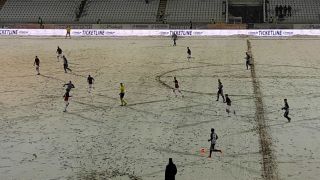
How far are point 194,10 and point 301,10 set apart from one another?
41.9 feet

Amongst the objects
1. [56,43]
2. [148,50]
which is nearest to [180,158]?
[148,50]

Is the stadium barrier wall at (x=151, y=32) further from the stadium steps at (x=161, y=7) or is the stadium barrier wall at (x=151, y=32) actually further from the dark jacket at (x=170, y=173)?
the dark jacket at (x=170, y=173)

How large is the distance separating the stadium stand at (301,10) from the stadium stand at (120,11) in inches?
572

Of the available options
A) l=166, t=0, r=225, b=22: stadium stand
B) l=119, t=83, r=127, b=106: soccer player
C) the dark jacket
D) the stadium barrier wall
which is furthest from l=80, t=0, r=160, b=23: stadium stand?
the dark jacket

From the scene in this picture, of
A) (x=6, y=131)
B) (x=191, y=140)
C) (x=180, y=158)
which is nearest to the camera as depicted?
(x=180, y=158)

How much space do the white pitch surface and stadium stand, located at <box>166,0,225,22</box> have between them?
1643 centimetres

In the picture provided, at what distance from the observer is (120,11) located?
66.2 m

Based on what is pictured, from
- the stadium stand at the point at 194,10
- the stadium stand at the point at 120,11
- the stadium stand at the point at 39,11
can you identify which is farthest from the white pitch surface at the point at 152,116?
the stadium stand at the point at 39,11

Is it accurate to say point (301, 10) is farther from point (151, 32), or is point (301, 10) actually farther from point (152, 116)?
point (152, 116)

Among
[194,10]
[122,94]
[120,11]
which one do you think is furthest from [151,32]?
[122,94]

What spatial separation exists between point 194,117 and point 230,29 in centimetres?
3283

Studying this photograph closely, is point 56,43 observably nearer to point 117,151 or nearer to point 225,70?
point 225,70

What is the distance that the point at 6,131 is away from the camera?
25406 mm

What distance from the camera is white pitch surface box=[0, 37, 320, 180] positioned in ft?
68.4
